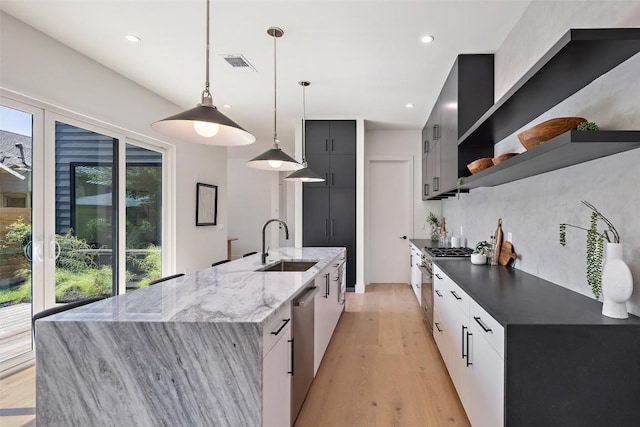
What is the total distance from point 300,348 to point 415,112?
13.5 feet

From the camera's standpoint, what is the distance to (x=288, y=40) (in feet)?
9.91

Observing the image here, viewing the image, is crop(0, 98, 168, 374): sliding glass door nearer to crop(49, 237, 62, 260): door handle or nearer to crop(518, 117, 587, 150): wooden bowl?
crop(49, 237, 62, 260): door handle

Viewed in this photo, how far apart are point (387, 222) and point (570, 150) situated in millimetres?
4703

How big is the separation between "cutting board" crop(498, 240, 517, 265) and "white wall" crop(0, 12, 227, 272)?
13.3 feet

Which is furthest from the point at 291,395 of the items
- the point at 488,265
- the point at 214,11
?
the point at 214,11

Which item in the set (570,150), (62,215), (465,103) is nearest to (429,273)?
(465,103)

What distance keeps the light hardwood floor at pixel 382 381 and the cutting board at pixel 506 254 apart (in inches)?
39.9

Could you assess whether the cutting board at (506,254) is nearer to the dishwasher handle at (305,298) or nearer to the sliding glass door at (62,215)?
the dishwasher handle at (305,298)

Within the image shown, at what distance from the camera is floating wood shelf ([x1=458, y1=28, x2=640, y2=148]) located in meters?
1.33

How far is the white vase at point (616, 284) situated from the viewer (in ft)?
4.46

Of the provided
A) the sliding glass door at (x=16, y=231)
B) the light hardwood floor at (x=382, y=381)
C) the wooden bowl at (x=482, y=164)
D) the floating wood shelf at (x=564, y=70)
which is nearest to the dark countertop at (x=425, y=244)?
the light hardwood floor at (x=382, y=381)

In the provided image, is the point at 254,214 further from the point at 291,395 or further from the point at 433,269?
the point at 291,395

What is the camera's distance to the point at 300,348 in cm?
206

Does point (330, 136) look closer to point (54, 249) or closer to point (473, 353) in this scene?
point (54, 249)
